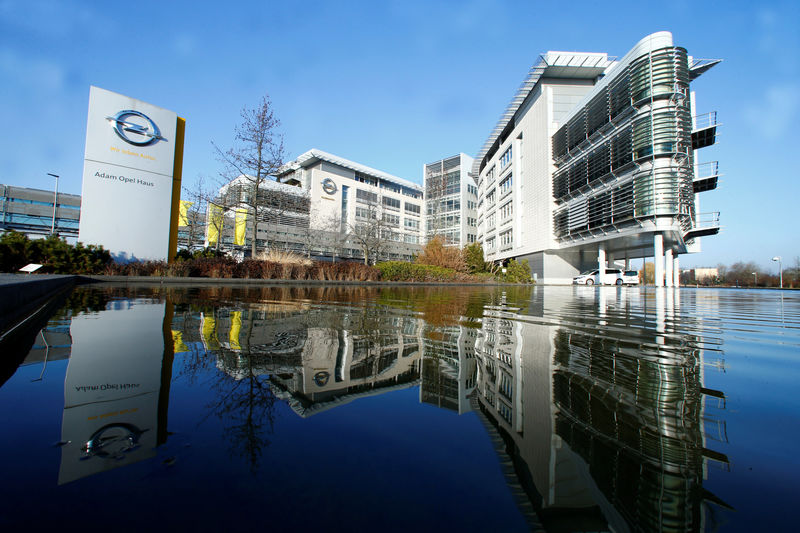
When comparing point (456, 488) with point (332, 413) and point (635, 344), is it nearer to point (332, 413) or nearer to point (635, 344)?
point (332, 413)

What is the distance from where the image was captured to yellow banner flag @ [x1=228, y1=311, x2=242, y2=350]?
2.24m

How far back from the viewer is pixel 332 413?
4.05ft

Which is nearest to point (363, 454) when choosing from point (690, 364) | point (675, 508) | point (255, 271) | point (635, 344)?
point (675, 508)

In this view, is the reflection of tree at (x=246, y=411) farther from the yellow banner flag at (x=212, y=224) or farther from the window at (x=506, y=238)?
Result: the window at (x=506, y=238)

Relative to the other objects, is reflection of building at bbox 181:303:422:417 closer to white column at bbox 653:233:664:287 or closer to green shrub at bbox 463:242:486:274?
white column at bbox 653:233:664:287

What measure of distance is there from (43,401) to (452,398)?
152 cm

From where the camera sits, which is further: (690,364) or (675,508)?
(690,364)

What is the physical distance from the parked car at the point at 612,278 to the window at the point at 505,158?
630 inches

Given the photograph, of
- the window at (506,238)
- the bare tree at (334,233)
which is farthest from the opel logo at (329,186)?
the window at (506,238)

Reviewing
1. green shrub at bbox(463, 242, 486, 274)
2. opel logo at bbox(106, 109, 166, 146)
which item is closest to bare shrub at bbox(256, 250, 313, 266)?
opel logo at bbox(106, 109, 166, 146)

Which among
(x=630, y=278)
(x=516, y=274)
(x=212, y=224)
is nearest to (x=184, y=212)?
(x=212, y=224)

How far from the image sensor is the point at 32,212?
1598 inches

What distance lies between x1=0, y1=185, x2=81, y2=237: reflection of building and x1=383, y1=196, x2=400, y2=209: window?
130 feet

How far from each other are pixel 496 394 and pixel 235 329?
2246 mm
